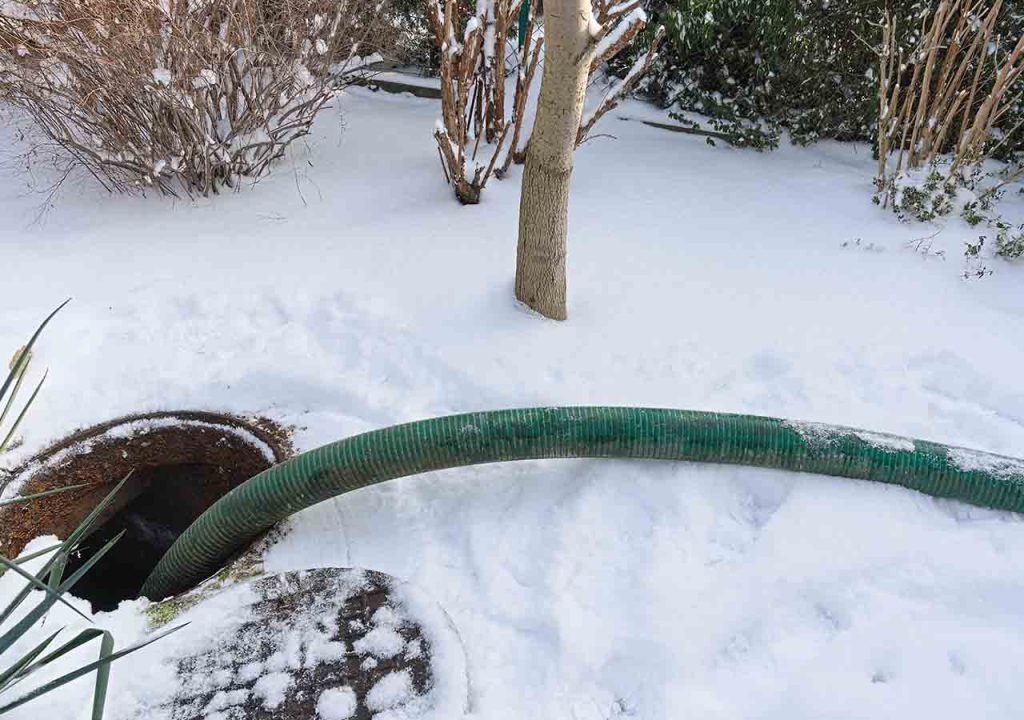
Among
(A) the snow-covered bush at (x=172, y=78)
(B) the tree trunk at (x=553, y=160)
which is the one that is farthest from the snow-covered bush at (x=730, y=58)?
(B) the tree trunk at (x=553, y=160)

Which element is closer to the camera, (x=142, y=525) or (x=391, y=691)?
(x=391, y=691)

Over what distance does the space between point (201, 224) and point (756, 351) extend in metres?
2.57

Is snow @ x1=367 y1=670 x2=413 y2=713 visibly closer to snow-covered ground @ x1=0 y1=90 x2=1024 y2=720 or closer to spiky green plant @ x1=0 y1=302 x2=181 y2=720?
snow-covered ground @ x1=0 y1=90 x2=1024 y2=720

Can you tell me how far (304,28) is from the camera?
3.66 meters

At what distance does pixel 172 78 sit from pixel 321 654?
8.63 ft

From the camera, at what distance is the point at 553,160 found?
269 centimetres

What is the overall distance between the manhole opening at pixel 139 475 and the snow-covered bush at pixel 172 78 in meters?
1.53

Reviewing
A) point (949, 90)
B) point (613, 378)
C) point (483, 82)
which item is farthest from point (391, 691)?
point (949, 90)

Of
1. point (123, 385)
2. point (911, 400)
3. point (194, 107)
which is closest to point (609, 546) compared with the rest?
point (911, 400)

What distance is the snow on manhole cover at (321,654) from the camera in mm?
1835

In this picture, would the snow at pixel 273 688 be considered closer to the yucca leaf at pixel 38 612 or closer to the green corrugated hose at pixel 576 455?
the green corrugated hose at pixel 576 455

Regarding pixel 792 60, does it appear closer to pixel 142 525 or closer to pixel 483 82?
pixel 483 82

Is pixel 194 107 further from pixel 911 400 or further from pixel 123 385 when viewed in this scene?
pixel 911 400

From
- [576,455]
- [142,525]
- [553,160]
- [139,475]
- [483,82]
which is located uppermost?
[483,82]
